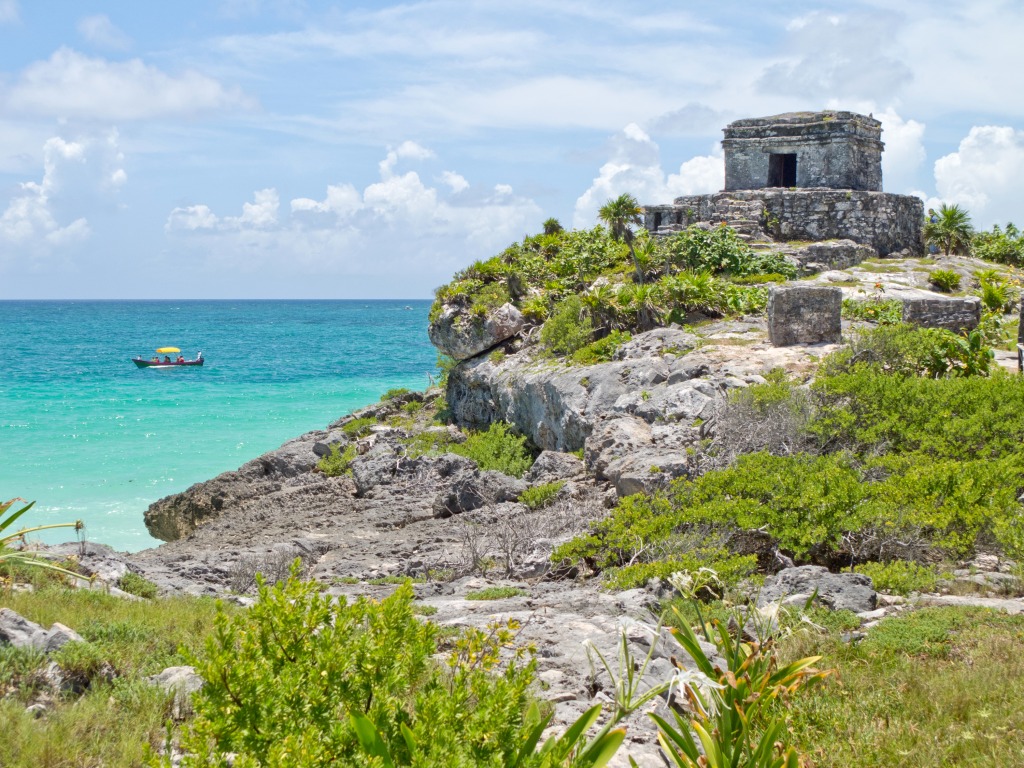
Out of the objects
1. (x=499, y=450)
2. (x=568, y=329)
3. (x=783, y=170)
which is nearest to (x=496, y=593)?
(x=499, y=450)

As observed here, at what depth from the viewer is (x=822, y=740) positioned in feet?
14.5

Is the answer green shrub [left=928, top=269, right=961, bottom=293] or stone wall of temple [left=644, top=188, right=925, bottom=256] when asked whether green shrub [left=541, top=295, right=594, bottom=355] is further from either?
green shrub [left=928, top=269, right=961, bottom=293]

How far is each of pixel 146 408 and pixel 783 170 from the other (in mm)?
27274

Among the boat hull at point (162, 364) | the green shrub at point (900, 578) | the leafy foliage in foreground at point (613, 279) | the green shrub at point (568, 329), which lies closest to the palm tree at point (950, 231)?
the leafy foliage in foreground at point (613, 279)

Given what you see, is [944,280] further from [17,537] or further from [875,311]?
[17,537]

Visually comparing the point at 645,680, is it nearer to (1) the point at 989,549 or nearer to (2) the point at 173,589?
(1) the point at 989,549

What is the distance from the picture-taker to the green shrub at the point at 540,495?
1159 cm

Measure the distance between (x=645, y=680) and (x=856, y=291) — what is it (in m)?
14.6

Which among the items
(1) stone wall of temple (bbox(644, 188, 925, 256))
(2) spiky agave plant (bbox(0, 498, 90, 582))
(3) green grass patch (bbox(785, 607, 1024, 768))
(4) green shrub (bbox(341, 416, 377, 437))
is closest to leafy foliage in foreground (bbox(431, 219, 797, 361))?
(1) stone wall of temple (bbox(644, 188, 925, 256))

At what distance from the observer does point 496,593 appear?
25.8 ft

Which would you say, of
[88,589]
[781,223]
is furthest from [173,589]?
[781,223]

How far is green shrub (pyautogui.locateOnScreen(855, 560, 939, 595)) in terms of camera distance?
7.10 m

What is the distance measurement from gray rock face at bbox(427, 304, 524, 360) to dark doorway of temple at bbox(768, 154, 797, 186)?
1025 cm

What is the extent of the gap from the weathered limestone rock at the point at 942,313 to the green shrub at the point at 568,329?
559 cm
